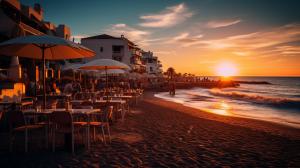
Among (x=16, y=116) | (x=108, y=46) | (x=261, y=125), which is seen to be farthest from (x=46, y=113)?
(x=108, y=46)

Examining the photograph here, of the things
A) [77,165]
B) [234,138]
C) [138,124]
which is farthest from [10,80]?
[234,138]

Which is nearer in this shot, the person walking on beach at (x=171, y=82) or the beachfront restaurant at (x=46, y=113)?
the beachfront restaurant at (x=46, y=113)

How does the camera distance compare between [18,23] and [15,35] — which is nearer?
[15,35]

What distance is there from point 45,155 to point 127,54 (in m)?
48.8

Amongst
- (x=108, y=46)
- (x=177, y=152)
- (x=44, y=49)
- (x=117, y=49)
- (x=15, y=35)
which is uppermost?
(x=108, y=46)

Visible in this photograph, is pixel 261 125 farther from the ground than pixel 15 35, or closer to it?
closer to it

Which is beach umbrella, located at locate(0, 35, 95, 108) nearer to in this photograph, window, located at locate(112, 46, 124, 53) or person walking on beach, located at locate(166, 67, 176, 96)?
person walking on beach, located at locate(166, 67, 176, 96)

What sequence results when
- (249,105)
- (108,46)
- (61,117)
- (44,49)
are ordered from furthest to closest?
(108,46), (249,105), (44,49), (61,117)

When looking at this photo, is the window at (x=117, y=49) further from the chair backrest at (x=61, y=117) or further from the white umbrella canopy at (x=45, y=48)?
the chair backrest at (x=61, y=117)

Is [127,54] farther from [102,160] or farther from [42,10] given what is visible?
[102,160]

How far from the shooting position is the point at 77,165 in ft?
16.0

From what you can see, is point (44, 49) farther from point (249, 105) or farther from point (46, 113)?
point (249, 105)

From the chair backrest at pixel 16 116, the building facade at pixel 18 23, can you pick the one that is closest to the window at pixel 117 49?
the building facade at pixel 18 23

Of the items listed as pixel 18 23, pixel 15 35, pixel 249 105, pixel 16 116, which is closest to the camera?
pixel 16 116
